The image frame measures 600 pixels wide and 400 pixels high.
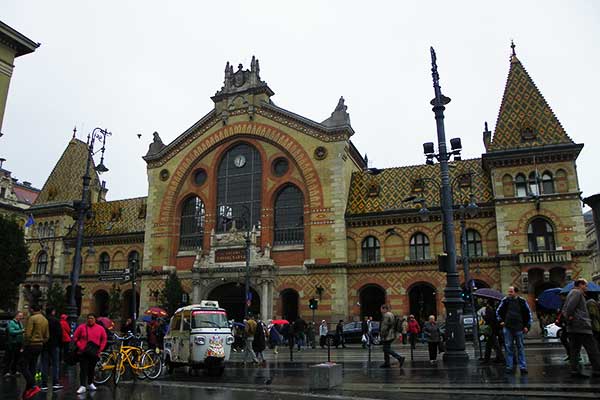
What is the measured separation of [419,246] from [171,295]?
1748 cm

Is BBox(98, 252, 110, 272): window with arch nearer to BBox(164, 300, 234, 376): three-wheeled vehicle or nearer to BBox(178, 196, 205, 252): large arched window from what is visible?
BBox(178, 196, 205, 252): large arched window

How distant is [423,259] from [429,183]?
612 cm

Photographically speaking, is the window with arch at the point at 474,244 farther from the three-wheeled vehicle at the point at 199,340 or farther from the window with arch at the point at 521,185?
the three-wheeled vehicle at the point at 199,340

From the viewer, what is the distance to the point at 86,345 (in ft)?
37.4

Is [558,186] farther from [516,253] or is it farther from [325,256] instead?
[325,256]

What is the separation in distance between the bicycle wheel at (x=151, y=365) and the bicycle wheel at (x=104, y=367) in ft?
3.39

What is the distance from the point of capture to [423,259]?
113 feet

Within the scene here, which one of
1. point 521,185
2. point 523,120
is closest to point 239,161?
point 521,185

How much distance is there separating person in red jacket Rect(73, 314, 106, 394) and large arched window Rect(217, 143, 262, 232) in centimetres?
2676

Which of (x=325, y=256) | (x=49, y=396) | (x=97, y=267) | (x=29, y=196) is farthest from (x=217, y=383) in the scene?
(x=29, y=196)

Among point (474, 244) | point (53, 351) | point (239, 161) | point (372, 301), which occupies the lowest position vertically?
point (53, 351)

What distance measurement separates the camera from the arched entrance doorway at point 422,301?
A: 35531 mm

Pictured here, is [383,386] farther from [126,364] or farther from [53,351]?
[53,351]

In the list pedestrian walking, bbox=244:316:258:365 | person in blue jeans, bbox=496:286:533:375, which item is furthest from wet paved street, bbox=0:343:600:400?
pedestrian walking, bbox=244:316:258:365
